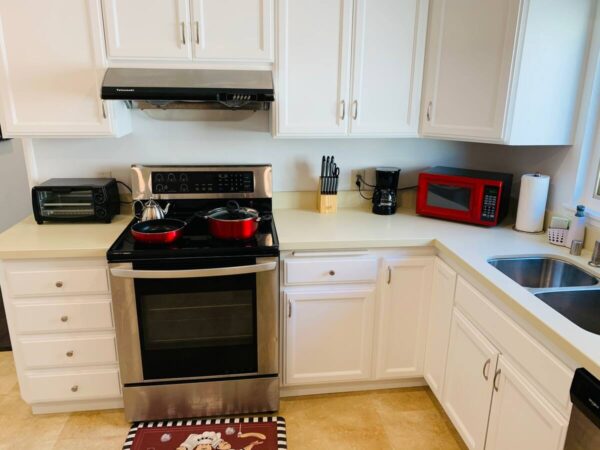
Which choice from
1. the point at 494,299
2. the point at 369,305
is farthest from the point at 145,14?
the point at 494,299

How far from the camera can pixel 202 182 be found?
2514 mm

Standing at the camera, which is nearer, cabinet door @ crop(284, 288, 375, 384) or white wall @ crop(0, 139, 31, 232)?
cabinet door @ crop(284, 288, 375, 384)

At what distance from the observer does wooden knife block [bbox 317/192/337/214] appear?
2627 mm

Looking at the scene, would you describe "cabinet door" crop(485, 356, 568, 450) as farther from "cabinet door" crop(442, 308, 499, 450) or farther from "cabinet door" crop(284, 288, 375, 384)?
"cabinet door" crop(284, 288, 375, 384)

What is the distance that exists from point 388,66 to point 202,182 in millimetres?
1155

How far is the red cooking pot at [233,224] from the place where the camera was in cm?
211

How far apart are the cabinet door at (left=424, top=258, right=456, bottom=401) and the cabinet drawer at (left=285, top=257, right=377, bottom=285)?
0.31 meters

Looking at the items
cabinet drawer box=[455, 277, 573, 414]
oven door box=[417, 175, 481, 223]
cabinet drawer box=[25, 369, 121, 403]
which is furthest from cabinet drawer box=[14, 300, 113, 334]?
oven door box=[417, 175, 481, 223]

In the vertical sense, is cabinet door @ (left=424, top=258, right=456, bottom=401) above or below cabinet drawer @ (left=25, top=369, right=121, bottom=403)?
above

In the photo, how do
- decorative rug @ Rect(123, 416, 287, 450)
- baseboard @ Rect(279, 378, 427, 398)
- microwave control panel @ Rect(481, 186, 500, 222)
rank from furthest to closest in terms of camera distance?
baseboard @ Rect(279, 378, 427, 398) → microwave control panel @ Rect(481, 186, 500, 222) → decorative rug @ Rect(123, 416, 287, 450)

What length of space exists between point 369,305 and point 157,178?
1.31 metres

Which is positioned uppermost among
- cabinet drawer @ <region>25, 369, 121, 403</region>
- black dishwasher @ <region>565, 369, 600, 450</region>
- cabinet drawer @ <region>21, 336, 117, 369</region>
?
black dishwasher @ <region>565, 369, 600, 450</region>

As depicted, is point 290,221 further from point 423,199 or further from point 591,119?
point 591,119

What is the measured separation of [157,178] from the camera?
8.14ft
